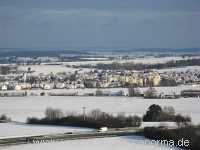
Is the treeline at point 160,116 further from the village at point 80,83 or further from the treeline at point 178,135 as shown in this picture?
the village at point 80,83

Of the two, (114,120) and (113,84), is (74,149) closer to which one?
(114,120)

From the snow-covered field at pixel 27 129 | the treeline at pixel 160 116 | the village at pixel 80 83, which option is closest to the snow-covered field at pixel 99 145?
the snow-covered field at pixel 27 129

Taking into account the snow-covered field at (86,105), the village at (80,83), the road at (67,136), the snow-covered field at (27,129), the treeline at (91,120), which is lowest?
the road at (67,136)

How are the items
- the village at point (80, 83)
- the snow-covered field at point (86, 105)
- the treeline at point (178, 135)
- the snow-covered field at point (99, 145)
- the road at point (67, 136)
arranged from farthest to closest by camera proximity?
1. the village at point (80, 83)
2. the snow-covered field at point (86, 105)
3. the road at point (67, 136)
4. the snow-covered field at point (99, 145)
5. the treeline at point (178, 135)

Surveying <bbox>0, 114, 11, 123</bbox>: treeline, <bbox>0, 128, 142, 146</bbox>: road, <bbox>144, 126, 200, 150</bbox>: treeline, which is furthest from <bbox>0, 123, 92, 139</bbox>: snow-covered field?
<bbox>144, 126, 200, 150</bbox>: treeline

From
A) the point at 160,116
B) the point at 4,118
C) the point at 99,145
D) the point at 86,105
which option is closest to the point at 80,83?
the point at 86,105

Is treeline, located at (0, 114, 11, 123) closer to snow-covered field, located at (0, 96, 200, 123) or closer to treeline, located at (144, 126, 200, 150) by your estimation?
snow-covered field, located at (0, 96, 200, 123)

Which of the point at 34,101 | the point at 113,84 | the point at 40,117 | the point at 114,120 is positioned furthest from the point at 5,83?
the point at 114,120
